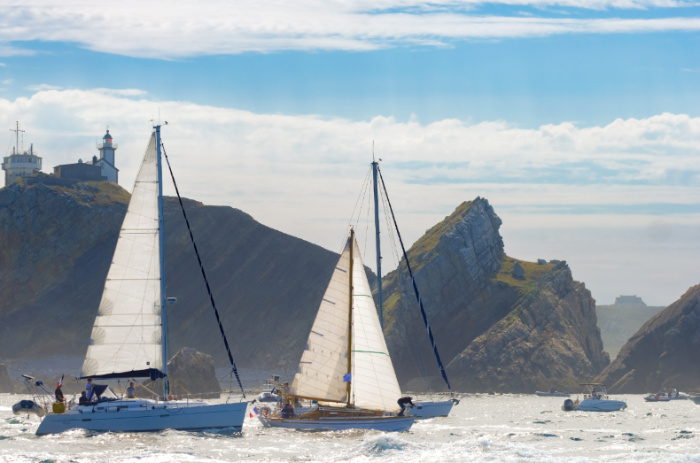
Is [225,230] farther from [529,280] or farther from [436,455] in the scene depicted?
[436,455]

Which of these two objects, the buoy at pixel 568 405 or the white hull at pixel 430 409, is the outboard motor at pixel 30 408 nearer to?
the white hull at pixel 430 409

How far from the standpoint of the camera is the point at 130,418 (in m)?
51.8

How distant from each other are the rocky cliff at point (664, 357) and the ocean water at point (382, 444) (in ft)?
232

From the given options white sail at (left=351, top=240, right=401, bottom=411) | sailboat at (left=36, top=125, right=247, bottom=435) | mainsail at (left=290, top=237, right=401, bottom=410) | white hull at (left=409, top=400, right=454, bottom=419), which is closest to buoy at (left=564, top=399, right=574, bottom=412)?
white hull at (left=409, top=400, right=454, bottom=419)

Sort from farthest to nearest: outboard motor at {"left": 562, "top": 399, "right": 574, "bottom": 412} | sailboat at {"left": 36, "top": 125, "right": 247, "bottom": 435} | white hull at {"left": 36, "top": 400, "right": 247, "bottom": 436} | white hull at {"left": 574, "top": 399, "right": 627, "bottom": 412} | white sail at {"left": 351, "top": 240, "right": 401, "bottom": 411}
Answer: white hull at {"left": 574, "top": 399, "right": 627, "bottom": 412}, outboard motor at {"left": 562, "top": 399, "right": 574, "bottom": 412}, white sail at {"left": 351, "top": 240, "right": 401, "bottom": 411}, sailboat at {"left": 36, "top": 125, "right": 247, "bottom": 435}, white hull at {"left": 36, "top": 400, "right": 247, "bottom": 436}

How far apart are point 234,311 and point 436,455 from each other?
413ft

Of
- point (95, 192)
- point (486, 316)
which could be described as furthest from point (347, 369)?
point (95, 192)

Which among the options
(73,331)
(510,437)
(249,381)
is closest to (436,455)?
(510,437)

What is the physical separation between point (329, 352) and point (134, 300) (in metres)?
12.0

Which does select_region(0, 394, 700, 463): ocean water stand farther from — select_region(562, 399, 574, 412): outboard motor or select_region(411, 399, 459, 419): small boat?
select_region(562, 399, 574, 412): outboard motor

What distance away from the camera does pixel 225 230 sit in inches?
7106


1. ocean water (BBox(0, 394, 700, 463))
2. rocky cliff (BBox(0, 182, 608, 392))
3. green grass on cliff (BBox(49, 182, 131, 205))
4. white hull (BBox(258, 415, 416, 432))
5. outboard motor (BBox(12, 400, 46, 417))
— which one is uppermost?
green grass on cliff (BBox(49, 182, 131, 205))

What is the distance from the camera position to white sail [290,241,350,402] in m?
57.5

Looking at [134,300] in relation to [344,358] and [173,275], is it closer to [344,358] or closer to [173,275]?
[344,358]
